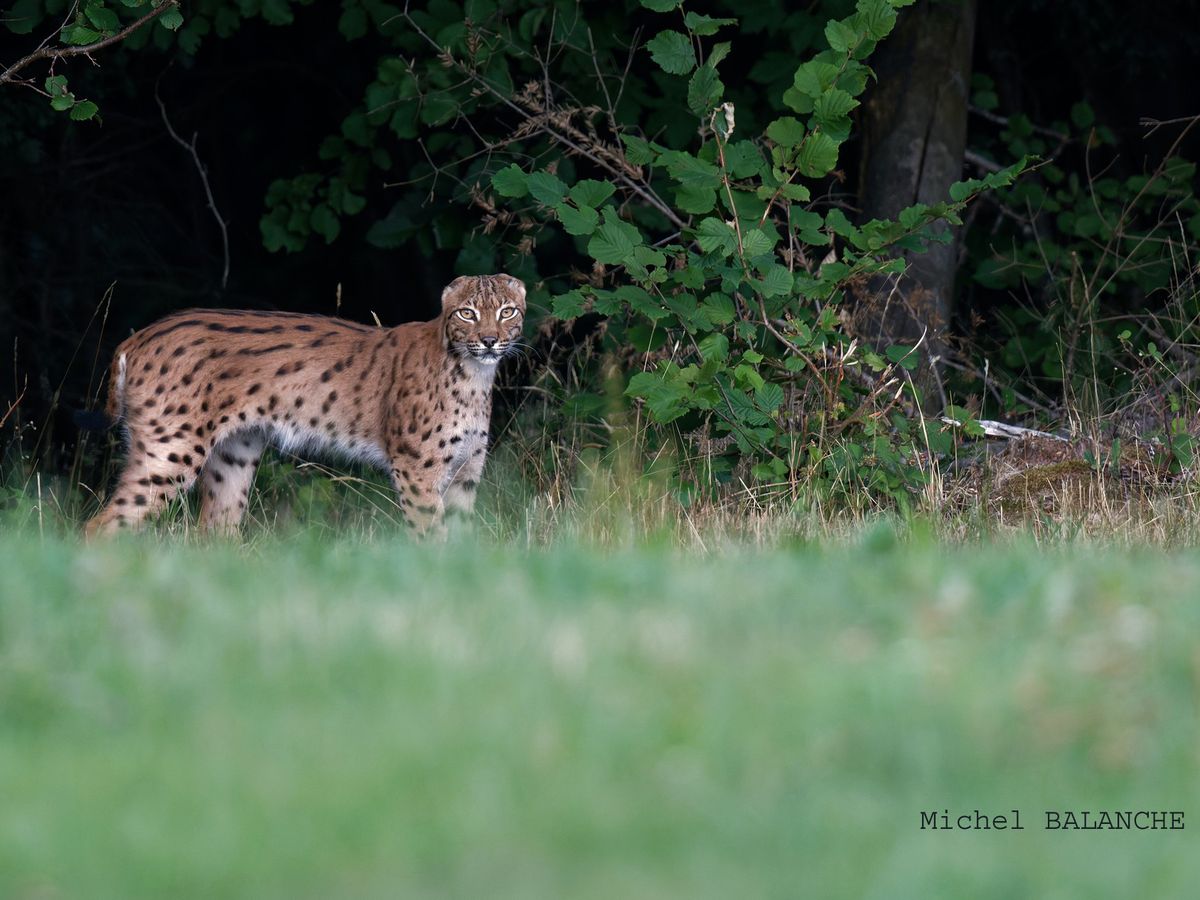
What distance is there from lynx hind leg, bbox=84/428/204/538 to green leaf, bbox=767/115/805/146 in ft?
11.8

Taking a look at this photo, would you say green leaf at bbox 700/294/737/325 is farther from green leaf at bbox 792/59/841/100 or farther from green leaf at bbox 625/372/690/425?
green leaf at bbox 792/59/841/100

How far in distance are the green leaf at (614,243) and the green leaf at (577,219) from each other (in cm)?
7

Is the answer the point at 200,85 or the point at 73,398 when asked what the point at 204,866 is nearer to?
the point at 73,398

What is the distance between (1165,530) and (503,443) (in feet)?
13.6

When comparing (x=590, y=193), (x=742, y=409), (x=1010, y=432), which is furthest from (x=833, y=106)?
(x=1010, y=432)

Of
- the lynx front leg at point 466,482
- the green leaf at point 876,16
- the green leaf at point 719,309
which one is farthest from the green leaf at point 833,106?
the lynx front leg at point 466,482

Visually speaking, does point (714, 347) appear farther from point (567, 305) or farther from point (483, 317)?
point (483, 317)

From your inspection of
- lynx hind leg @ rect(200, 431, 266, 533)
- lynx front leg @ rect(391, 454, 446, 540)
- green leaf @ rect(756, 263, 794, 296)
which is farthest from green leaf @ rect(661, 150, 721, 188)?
lynx hind leg @ rect(200, 431, 266, 533)

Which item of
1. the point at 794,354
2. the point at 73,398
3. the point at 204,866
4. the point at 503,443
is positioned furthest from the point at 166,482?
the point at 204,866

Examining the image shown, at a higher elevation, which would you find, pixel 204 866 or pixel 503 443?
pixel 503 443

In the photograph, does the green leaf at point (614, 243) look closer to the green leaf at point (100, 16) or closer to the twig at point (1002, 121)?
the green leaf at point (100, 16)

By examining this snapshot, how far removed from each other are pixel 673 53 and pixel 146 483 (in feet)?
11.8

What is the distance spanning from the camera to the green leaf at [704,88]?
8.22 meters

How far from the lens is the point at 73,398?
1370cm
